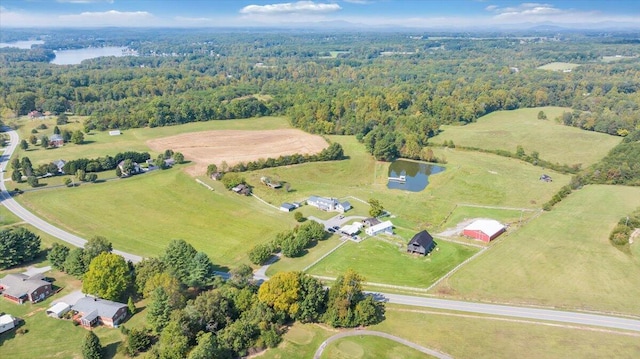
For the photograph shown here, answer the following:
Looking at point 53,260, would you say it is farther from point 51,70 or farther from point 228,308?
point 51,70

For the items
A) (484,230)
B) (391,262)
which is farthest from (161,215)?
(484,230)

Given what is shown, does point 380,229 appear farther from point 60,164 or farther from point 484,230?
point 60,164

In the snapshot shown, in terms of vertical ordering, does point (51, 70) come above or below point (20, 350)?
above

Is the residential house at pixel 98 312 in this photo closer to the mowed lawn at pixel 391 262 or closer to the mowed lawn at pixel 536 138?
the mowed lawn at pixel 391 262

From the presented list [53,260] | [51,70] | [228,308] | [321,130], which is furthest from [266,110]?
[51,70]

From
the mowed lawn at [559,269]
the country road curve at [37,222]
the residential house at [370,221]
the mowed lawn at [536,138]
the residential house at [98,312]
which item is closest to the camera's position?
the residential house at [98,312]

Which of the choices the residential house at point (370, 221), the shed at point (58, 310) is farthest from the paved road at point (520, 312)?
the shed at point (58, 310)
